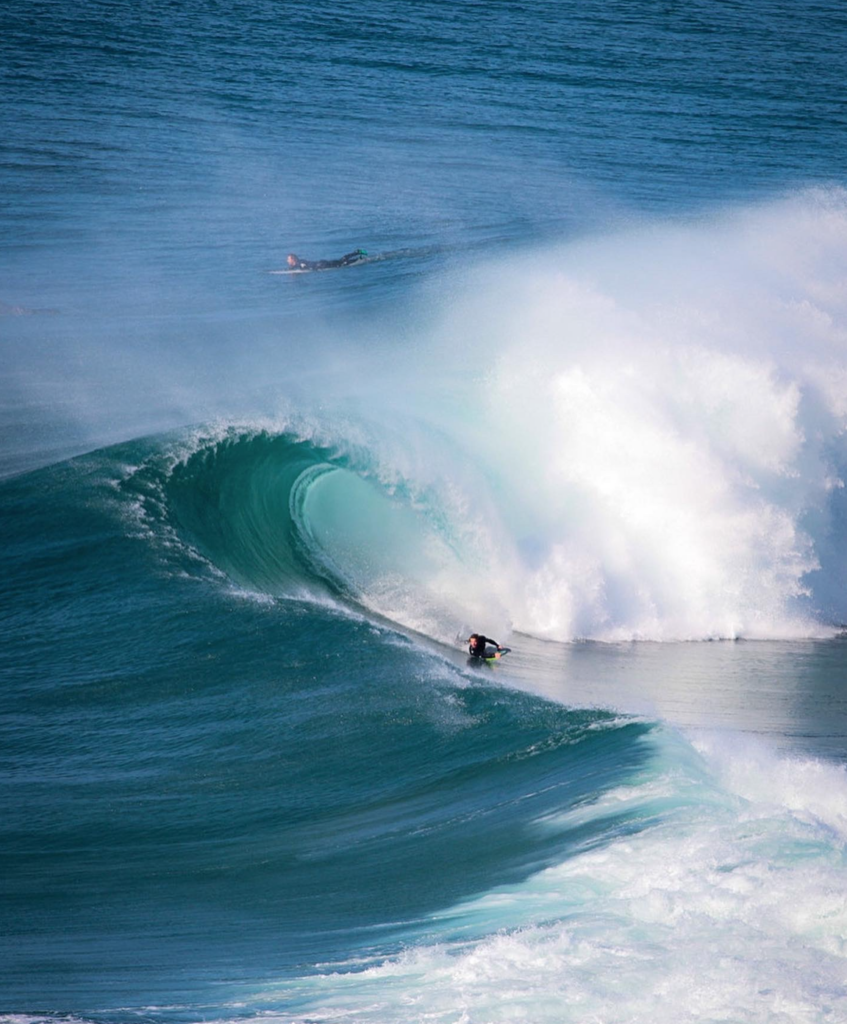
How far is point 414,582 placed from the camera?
1334cm

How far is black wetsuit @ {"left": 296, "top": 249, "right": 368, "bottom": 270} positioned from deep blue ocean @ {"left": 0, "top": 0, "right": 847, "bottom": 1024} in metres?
0.33

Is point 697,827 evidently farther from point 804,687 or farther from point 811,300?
point 811,300

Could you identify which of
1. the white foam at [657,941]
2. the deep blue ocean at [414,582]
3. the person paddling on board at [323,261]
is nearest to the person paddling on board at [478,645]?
the deep blue ocean at [414,582]

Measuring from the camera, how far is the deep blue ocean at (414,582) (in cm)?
689

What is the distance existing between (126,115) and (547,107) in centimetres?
1374

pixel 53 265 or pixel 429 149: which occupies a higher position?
pixel 429 149

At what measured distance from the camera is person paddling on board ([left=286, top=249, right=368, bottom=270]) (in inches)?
1038

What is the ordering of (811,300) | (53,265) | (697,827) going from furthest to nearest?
(53,265), (811,300), (697,827)

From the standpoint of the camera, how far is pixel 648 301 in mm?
21031

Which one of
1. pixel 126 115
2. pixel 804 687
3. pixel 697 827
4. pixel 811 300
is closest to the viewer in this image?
pixel 697 827

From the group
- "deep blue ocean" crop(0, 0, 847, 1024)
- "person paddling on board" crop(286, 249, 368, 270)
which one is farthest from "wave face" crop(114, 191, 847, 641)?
"person paddling on board" crop(286, 249, 368, 270)

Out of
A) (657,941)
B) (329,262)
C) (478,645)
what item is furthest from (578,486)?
(329,262)

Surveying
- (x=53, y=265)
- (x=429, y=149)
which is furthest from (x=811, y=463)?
(x=429, y=149)

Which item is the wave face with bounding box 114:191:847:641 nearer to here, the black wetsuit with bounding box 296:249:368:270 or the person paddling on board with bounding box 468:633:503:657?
the person paddling on board with bounding box 468:633:503:657
